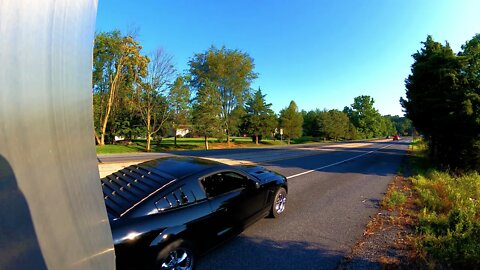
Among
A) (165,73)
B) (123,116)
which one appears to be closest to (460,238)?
(165,73)

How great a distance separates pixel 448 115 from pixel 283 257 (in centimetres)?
1413

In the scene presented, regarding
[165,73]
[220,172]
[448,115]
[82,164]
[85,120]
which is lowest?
[220,172]

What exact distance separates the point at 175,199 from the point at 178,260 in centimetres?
75

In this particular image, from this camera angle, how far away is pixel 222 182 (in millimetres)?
4453

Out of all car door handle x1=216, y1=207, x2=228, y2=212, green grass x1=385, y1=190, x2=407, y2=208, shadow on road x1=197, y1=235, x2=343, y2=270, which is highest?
car door handle x1=216, y1=207, x2=228, y2=212

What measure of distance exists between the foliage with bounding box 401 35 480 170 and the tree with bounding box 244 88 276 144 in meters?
31.3

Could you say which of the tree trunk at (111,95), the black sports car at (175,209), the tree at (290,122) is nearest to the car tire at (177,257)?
the black sports car at (175,209)

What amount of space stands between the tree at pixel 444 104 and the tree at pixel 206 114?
73.7ft

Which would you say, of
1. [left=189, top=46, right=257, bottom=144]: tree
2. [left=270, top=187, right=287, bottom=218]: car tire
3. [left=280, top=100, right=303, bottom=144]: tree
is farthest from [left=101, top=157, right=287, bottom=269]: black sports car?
[left=280, top=100, right=303, bottom=144]: tree

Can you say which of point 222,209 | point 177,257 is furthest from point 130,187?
point 222,209

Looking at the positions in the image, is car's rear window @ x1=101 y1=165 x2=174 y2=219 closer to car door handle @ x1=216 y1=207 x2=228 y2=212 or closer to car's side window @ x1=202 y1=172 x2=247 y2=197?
car's side window @ x1=202 y1=172 x2=247 y2=197

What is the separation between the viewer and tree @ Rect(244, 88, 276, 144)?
153 feet

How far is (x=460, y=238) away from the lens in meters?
4.20

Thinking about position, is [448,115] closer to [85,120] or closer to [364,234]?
[364,234]
